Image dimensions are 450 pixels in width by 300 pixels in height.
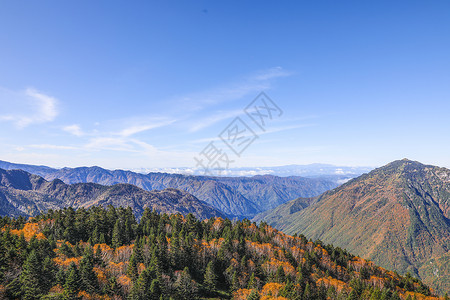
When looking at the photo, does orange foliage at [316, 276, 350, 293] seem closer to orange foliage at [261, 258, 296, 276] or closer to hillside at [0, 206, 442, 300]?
hillside at [0, 206, 442, 300]

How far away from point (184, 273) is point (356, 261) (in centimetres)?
13543

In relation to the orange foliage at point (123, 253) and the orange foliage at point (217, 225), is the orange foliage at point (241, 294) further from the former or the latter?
the orange foliage at point (217, 225)

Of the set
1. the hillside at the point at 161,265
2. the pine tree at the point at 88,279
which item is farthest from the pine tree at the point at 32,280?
the pine tree at the point at 88,279

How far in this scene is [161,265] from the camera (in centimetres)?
9819

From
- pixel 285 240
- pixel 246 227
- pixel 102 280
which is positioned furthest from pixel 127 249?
pixel 285 240

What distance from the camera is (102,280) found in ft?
257

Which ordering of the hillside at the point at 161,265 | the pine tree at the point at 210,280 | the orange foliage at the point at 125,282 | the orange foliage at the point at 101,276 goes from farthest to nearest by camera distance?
the pine tree at the point at 210,280
the orange foliage at the point at 125,282
the orange foliage at the point at 101,276
the hillside at the point at 161,265

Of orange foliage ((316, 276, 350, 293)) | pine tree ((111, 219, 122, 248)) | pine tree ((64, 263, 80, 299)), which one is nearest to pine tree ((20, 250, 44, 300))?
pine tree ((64, 263, 80, 299))

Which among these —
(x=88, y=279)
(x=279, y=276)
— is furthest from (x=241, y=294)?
(x=88, y=279)

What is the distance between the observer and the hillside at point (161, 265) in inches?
2771

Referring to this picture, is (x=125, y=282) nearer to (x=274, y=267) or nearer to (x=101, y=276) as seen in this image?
(x=101, y=276)

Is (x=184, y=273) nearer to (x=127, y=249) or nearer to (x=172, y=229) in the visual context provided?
(x=127, y=249)

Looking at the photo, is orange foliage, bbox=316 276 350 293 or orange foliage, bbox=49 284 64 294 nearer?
orange foliage, bbox=49 284 64 294

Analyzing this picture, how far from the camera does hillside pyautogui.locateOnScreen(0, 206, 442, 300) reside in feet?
231
